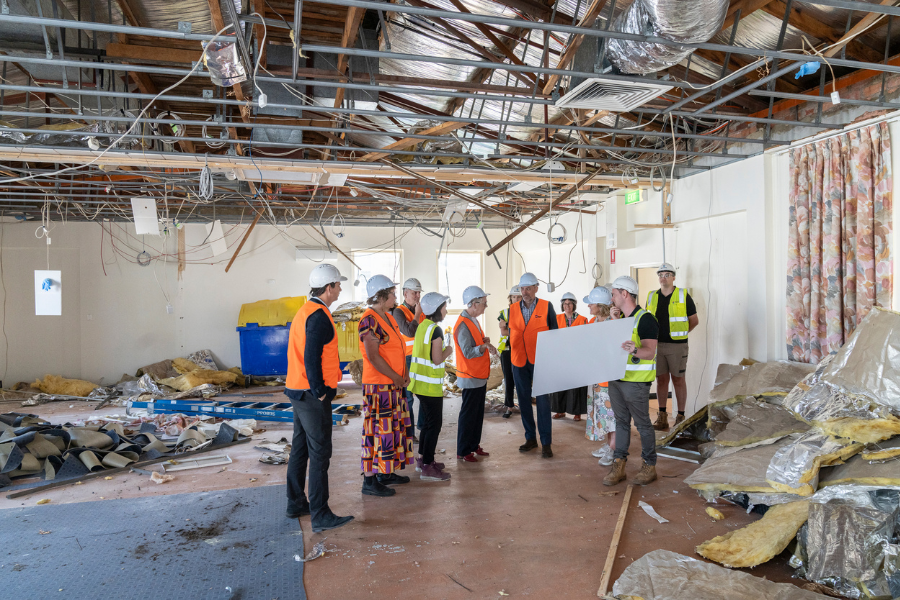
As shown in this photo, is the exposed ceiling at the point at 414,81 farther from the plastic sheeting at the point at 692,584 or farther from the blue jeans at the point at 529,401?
the plastic sheeting at the point at 692,584

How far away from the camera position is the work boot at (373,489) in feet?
14.2

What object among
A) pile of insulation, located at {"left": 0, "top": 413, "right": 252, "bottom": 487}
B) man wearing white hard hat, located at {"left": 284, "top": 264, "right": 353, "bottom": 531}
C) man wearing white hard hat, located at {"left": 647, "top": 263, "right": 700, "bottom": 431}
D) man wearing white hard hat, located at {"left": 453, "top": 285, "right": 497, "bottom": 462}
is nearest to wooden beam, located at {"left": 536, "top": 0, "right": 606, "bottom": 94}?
man wearing white hard hat, located at {"left": 453, "top": 285, "right": 497, "bottom": 462}

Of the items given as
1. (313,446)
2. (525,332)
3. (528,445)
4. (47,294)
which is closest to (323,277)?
(313,446)

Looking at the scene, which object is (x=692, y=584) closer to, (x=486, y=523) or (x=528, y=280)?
(x=486, y=523)

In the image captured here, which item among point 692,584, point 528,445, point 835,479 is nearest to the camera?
point 692,584

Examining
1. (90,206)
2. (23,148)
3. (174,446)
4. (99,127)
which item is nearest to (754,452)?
(174,446)

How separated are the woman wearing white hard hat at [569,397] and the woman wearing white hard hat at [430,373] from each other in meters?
2.36

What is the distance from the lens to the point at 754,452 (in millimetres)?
3881

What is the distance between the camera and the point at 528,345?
5.28 m

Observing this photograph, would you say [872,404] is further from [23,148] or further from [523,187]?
[23,148]

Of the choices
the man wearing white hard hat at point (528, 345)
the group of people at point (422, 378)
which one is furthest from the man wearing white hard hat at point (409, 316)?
the man wearing white hard hat at point (528, 345)

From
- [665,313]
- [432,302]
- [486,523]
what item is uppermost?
[432,302]

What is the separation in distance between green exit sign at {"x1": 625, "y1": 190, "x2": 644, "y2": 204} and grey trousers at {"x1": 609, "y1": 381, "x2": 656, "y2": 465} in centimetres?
378

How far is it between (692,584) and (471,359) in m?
2.45
